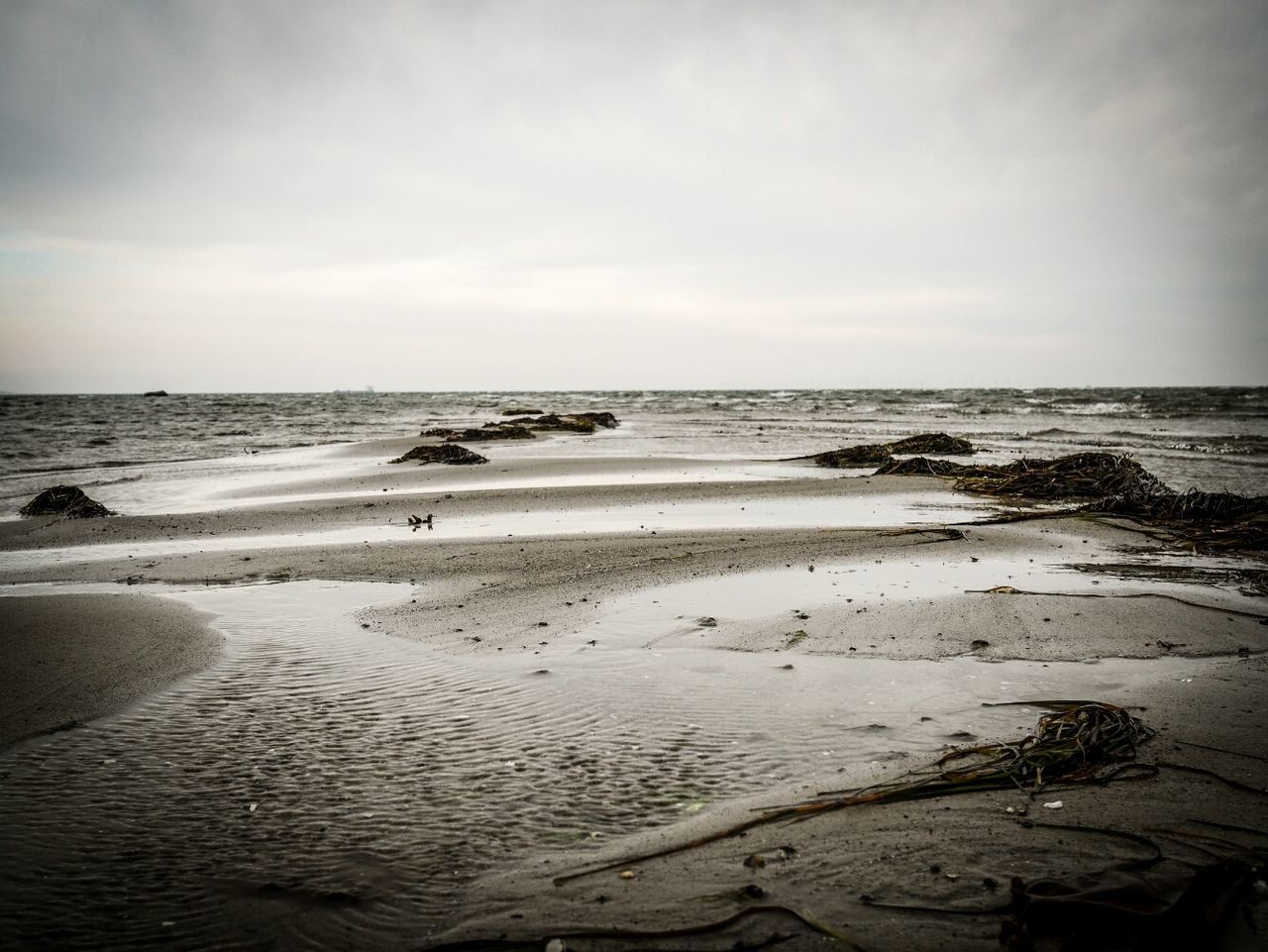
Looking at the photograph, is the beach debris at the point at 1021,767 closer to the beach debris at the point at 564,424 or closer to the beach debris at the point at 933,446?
the beach debris at the point at 933,446

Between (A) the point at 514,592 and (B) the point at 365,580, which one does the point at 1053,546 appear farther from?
(B) the point at 365,580

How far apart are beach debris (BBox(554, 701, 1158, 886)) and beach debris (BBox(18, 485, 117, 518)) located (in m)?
12.3

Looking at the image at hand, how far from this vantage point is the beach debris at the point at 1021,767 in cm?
288

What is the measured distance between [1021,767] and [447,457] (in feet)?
56.5

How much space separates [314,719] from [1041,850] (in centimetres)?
367

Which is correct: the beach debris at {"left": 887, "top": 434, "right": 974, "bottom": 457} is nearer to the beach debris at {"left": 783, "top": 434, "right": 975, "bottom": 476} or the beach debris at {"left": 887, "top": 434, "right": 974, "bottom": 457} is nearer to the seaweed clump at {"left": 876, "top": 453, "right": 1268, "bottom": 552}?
the beach debris at {"left": 783, "top": 434, "right": 975, "bottom": 476}

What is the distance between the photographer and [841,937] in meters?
2.20

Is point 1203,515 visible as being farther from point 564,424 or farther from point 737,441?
point 564,424

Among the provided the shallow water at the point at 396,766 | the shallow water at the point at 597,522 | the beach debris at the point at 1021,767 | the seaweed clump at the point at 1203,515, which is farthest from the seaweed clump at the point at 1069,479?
the beach debris at the point at 1021,767

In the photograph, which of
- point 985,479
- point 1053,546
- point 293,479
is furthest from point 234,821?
point 293,479

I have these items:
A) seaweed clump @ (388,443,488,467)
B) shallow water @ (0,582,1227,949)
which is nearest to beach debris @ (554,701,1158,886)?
shallow water @ (0,582,1227,949)

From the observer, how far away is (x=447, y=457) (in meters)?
18.7

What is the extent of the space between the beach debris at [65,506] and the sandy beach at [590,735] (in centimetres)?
358

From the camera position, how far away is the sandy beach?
2.40 m
